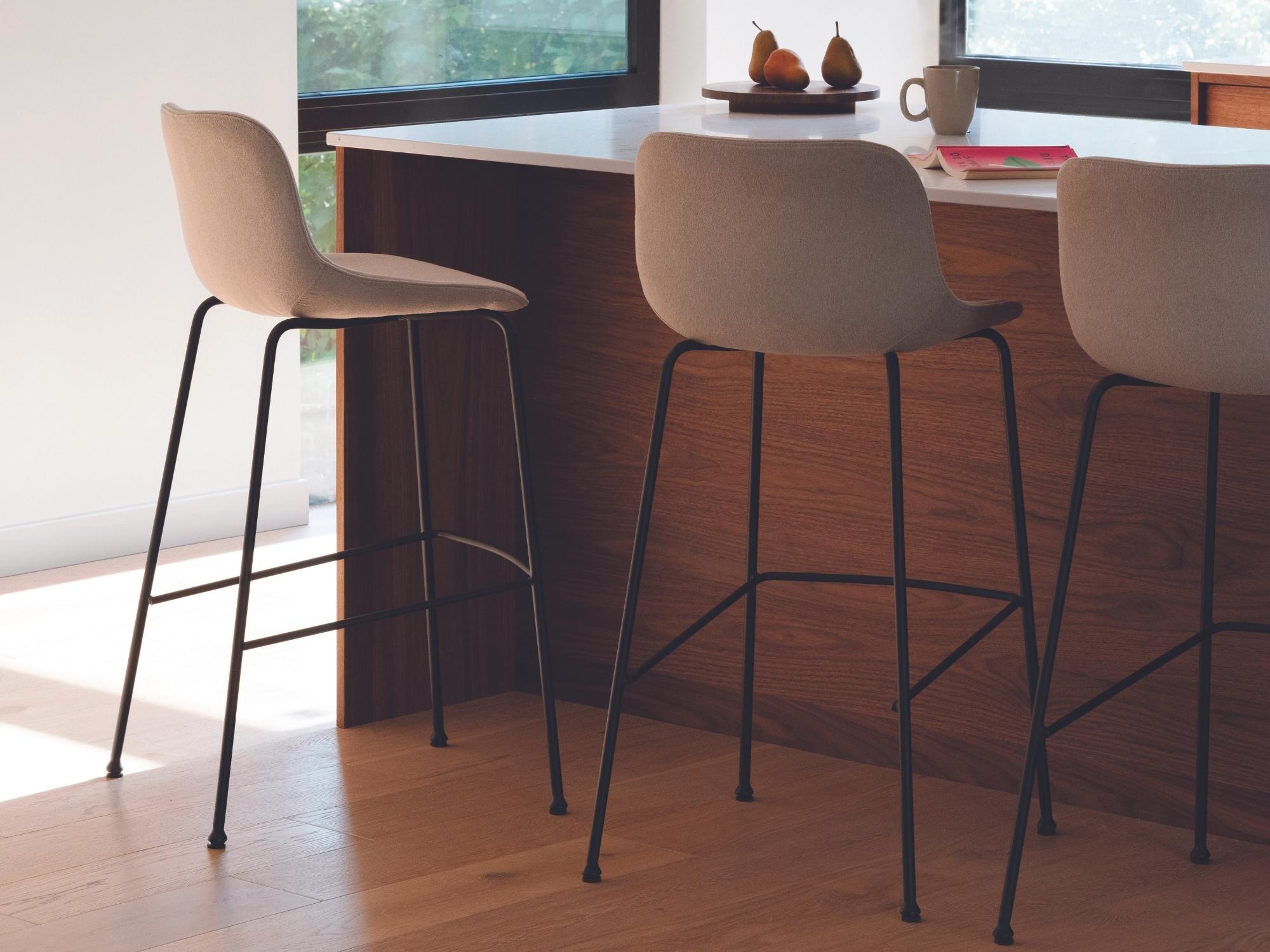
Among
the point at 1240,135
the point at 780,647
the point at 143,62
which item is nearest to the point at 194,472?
the point at 143,62

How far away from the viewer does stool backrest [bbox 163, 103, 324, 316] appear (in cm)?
252

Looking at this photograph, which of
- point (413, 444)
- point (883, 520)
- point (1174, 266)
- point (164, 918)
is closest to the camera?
point (1174, 266)

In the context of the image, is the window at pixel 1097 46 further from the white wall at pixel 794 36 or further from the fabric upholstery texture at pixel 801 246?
the fabric upholstery texture at pixel 801 246

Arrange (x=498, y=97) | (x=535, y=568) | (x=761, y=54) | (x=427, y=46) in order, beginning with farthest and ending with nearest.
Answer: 1. (x=498, y=97)
2. (x=427, y=46)
3. (x=761, y=54)
4. (x=535, y=568)

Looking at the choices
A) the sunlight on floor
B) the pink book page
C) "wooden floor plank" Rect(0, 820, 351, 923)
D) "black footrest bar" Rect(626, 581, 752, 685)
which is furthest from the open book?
the sunlight on floor

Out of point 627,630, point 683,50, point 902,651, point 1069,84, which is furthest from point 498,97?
point 902,651

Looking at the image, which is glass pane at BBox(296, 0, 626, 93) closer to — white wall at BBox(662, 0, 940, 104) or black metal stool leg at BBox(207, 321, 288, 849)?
white wall at BBox(662, 0, 940, 104)

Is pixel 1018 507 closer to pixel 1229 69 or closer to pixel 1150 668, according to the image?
pixel 1150 668

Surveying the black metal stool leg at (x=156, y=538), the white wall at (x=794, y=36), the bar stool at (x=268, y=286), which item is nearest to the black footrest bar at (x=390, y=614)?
the bar stool at (x=268, y=286)

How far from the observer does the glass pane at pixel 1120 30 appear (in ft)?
17.9

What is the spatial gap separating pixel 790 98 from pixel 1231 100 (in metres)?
1.98

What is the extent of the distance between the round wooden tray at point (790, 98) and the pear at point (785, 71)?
14mm

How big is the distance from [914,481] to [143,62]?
230 cm

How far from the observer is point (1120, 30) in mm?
5680
